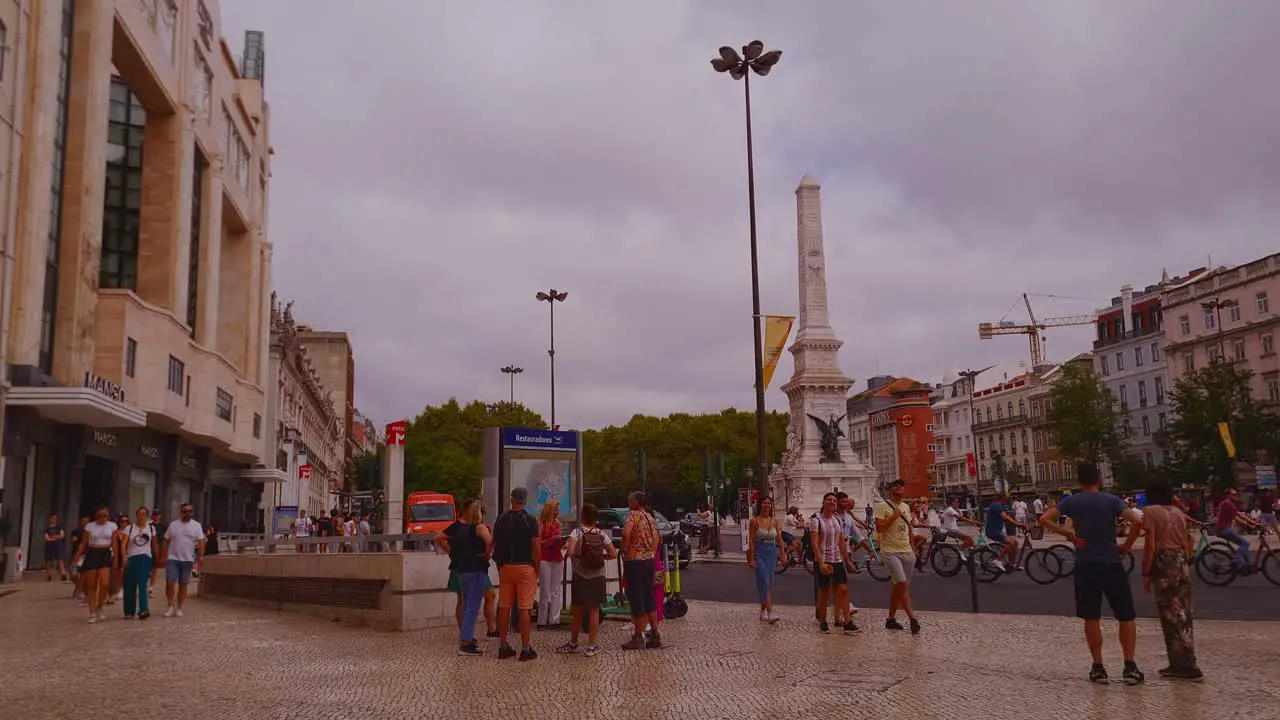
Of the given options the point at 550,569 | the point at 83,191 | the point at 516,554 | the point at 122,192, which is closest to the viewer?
the point at 516,554

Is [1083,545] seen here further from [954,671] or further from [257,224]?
[257,224]

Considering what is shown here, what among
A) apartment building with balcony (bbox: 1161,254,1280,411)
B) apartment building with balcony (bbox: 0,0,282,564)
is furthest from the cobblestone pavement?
apartment building with balcony (bbox: 1161,254,1280,411)

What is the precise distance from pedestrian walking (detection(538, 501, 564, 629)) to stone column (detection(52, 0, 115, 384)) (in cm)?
2028

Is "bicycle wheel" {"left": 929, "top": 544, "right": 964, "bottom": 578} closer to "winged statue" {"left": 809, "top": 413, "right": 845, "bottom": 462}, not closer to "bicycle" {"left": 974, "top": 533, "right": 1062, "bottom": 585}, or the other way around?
"bicycle" {"left": 974, "top": 533, "right": 1062, "bottom": 585}

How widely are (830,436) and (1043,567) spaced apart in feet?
116

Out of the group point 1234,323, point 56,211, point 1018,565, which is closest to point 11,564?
point 56,211

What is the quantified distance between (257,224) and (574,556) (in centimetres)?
4449

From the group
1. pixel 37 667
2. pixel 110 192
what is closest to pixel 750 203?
pixel 37 667

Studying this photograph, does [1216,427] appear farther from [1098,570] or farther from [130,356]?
[1098,570]

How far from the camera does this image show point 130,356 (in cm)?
3191

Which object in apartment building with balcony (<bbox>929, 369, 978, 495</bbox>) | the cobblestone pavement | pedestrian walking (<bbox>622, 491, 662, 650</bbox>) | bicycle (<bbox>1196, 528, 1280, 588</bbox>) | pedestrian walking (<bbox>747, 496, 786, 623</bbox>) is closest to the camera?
the cobblestone pavement

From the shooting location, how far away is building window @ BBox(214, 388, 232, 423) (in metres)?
41.1

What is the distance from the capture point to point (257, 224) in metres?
50.6

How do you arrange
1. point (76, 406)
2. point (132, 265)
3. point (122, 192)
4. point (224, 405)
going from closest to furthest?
point (76, 406)
point (122, 192)
point (132, 265)
point (224, 405)
